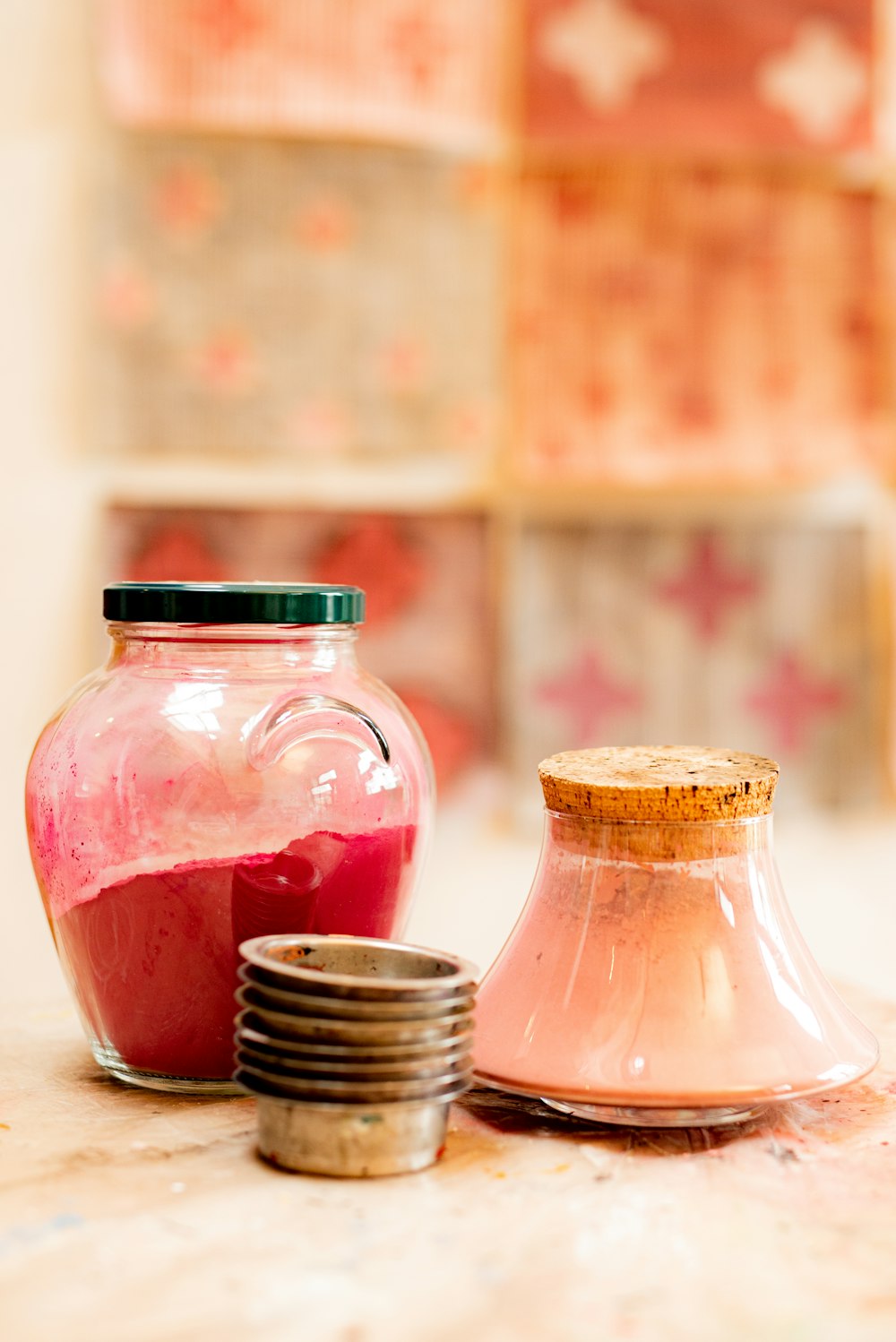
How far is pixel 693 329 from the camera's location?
1.92 m

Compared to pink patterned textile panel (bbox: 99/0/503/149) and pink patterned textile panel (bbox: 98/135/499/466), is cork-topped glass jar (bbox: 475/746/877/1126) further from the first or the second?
pink patterned textile panel (bbox: 99/0/503/149)

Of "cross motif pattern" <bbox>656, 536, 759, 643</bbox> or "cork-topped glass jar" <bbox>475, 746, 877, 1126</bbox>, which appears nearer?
"cork-topped glass jar" <bbox>475, 746, 877, 1126</bbox>

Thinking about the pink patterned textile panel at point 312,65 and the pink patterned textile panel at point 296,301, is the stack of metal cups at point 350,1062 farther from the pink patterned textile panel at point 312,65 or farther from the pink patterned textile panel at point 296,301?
the pink patterned textile panel at point 312,65

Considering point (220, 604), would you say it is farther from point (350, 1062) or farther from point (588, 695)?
point (588, 695)

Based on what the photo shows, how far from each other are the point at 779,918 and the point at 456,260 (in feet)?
4.50

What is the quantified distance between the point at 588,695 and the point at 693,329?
0.51 metres

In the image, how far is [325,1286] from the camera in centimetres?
48

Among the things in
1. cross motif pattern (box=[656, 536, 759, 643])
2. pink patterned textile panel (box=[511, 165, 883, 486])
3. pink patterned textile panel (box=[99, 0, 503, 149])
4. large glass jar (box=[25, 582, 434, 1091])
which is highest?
pink patterned textile panel (box=[99, 0, 503, 149])

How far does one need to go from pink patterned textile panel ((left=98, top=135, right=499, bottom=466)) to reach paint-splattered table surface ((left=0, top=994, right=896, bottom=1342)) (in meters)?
1.29

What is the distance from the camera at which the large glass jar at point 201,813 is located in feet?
2.10

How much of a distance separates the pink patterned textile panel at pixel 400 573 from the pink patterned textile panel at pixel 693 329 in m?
0.16

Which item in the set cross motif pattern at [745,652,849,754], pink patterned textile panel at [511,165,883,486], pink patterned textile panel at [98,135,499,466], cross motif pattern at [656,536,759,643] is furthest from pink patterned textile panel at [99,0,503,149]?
cross motif pattern at [745,652,849,754]

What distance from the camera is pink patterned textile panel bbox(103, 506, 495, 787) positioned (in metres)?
1.83

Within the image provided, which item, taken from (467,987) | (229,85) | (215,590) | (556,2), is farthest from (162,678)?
(556,2)
